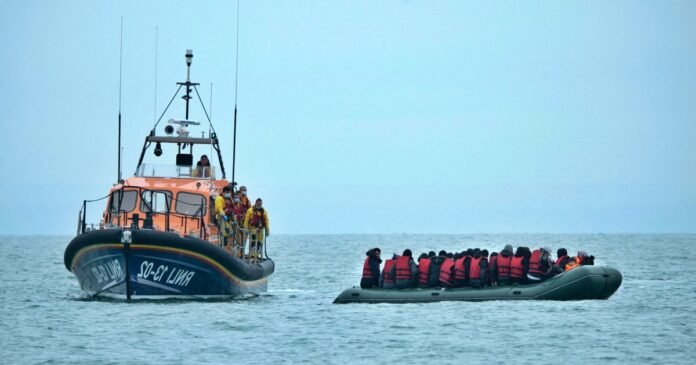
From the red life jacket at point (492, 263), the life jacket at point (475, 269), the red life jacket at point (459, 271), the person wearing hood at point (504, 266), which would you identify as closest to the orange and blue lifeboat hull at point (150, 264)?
the red life jacket at point (459, 271)

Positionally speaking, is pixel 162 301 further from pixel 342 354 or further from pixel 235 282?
Answer: pixel 342 354

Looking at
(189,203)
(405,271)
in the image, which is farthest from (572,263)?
(189,203)

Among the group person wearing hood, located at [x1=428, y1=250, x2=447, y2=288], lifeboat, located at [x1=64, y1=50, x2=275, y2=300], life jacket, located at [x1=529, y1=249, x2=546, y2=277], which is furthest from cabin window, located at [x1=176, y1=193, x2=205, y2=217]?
life jacket, located at [x1=529, y1=249, x2=546, y2=277]

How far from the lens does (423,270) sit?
34.9 metres

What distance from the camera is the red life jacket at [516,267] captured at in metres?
34.6

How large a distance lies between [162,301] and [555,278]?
982 centimetres

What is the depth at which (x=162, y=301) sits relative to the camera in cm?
3381

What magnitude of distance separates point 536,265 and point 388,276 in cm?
376

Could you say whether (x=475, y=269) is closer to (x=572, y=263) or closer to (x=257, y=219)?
(x=572, y=263)

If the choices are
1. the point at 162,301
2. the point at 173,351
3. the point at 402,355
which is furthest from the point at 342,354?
the point at 162,301

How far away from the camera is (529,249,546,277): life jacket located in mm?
34594

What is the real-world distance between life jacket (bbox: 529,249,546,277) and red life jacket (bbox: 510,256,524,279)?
25 centimetres

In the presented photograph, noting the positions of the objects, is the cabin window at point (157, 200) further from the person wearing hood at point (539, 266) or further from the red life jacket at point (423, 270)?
the person wearing hood at point (539, 266)

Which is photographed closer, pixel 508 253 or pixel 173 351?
pixel 173 351
